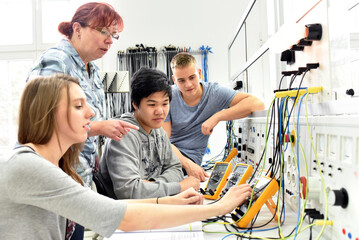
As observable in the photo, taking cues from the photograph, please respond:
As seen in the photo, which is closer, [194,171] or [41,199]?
[41,199]

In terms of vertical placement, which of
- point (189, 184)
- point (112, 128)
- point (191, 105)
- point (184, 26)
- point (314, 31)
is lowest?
point (189, 184)

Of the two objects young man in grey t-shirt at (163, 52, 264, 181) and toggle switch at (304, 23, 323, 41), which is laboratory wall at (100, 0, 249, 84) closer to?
young man in grey t-shirt at (163, 52, 264, 181)

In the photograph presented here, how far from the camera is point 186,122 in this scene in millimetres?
2303

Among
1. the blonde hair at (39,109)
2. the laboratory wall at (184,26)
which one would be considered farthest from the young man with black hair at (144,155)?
the laboratory wall at (184,26)

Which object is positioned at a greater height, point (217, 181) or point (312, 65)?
point (312, 65)

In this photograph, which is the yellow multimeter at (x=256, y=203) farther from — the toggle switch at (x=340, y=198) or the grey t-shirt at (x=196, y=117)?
the grey t-shirt at (x=196, y=117)

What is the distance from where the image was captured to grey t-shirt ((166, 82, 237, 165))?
2.29 meters

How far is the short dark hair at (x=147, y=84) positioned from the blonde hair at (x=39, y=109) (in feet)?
1.99

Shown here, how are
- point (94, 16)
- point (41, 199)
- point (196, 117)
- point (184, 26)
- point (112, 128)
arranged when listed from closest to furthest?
point (41, 199)
point (112, 128)
point (94, 16)
point (196, 117)
point (184, 26)

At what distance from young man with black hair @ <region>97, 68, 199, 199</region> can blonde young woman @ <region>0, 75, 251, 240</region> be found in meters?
0.38

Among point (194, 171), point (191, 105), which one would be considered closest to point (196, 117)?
point (191, 105)

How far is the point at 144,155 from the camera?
1.51 m

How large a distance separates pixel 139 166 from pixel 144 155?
0.06m

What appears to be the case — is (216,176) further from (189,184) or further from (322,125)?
(322,125)
